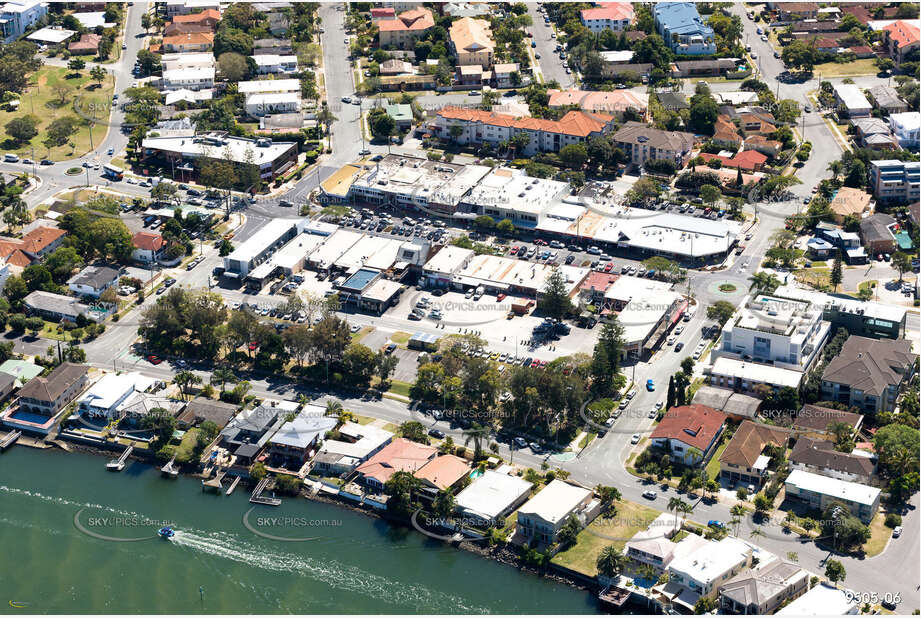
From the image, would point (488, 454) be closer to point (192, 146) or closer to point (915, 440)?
point (915, 440)

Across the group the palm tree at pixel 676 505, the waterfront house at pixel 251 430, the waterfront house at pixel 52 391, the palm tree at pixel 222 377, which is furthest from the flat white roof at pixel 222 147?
the palm tree at pixel 676 505

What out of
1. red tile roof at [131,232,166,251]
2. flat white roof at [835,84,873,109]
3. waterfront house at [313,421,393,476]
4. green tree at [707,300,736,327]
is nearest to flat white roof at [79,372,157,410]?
waterfront house at [313,421,393,476]

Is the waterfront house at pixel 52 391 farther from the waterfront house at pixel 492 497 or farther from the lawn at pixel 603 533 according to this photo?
the lawn at pixel 603 533

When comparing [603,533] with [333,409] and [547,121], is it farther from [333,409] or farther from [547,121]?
[547,121]

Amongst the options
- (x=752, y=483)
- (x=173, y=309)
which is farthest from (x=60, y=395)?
(x=752, y=483)

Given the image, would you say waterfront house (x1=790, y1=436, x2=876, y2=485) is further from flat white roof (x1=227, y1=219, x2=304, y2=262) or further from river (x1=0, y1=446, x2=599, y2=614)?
flat white roof (x1=227, y1=219, x2=304, y2=262)

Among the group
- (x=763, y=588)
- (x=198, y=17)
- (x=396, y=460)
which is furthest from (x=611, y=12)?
(x=763, y=588)

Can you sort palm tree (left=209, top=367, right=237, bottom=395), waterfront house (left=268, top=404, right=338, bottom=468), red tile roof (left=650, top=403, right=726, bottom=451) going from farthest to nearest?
palm tree (left=209, top=367, right=237, bottom=395), waterfront house (left=268, top=404, right=338, bottom=468), red tile roof (left=650, top=403, right=726, bottom=451)
